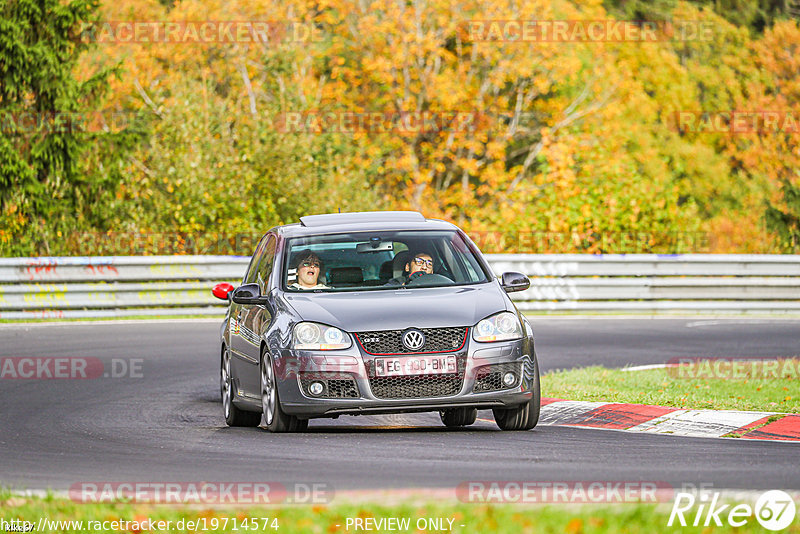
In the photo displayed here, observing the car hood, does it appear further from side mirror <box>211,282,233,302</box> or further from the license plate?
side mirror <box>211,282,233,302</box>

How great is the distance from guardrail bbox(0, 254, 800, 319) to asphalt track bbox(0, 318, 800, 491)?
742 cm

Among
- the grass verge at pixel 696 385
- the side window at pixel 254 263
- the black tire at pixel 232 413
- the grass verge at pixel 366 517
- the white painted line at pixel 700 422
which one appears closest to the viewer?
the grass verge at pixel 366 517

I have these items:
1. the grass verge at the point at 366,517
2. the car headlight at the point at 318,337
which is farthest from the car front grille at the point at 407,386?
the grass verge at the point at 366,517

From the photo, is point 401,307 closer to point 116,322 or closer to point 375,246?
point 375,246

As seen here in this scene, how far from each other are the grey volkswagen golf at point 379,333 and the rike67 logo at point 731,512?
327 centimetres

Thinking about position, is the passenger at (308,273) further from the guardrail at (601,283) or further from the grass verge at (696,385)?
the guardrail at (601,283)

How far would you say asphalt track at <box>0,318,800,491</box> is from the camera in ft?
26.3

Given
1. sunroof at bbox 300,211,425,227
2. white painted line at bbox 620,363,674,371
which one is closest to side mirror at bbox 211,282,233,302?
sunroof at bbox 300,211,425,227

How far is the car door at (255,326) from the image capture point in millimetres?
10828

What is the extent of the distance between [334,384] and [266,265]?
2.06 metres

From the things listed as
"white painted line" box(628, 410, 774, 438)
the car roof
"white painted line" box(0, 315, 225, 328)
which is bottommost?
"white painted line" box(0, 315, 225, 328)

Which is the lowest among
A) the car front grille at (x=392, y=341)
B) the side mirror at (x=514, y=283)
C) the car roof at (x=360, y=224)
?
the car front grille at (x=392, y=341)

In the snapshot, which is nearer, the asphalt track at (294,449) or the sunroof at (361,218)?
the asphalt track at (294,449)

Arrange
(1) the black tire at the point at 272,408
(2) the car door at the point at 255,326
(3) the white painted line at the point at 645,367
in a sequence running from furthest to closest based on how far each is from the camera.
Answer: (3) the white painted line at the point at 645,367, (2) the car door at the point at 255,326, (1) the black tire at the point at 272,408
